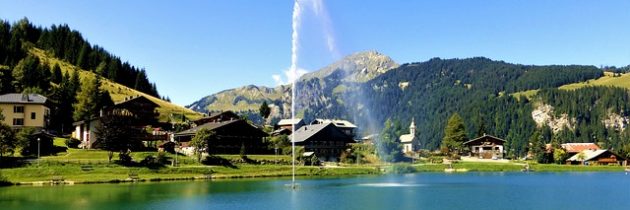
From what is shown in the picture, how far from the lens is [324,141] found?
126 metres

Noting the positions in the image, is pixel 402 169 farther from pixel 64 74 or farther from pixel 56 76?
pixel 64 74

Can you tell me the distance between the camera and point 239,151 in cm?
10256

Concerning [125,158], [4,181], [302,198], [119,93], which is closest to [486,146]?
[119,93]

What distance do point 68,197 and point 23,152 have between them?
33.5 meters

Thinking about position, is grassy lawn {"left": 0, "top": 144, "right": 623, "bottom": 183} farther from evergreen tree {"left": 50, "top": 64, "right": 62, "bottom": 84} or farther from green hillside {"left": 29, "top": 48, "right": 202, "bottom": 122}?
evergreen tree {"left": 50, "top": 64, "right": 62, "bottom": 84}

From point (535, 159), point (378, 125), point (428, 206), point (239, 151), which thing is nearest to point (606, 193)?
point (428, 206)

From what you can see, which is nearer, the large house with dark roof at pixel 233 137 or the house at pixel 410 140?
the large house with dark roof at pixel 233 137

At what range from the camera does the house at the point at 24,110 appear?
340 ft

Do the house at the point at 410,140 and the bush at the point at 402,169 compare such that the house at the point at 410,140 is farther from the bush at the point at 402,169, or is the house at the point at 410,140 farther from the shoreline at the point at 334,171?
the bush at the point at 402,169

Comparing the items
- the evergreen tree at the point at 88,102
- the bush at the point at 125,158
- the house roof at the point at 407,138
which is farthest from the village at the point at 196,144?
the house roof at the point at 407,138

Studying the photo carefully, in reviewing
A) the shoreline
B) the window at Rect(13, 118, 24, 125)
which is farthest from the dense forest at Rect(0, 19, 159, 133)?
the shoreline

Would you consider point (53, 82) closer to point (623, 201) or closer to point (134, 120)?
point (134, 120)

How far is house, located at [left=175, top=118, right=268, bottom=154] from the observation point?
336ft

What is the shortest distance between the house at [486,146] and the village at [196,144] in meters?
0.26
